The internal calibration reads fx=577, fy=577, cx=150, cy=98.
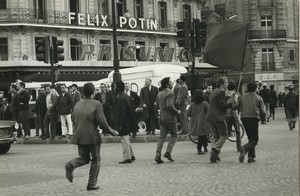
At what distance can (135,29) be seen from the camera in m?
45.1

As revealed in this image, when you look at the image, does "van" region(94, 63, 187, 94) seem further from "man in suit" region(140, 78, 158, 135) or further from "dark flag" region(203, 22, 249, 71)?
"dark flag" region(203, 22, 249, 71)

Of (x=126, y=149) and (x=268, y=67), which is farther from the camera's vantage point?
(x=268, y=67)

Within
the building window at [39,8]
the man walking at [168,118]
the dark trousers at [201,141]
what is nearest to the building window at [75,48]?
the building window at [39,8]

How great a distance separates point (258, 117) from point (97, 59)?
1239 inches

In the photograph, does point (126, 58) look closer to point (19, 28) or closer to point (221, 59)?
point (19, 28)

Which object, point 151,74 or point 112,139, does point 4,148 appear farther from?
point 151,74

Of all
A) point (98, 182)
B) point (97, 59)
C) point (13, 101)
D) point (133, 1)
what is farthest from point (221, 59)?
point (133, 1)

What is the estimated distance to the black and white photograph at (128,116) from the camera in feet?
30.4

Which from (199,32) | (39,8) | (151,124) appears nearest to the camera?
(199,32)

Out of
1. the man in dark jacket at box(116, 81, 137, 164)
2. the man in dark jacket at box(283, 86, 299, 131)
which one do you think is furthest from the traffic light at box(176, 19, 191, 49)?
the man in dark jacket at box(283, 86, 299, 131)

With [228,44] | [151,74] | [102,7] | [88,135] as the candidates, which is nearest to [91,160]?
[88,135]

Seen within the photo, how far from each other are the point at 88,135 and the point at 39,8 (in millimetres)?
32741

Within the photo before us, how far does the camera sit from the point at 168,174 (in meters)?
10.4

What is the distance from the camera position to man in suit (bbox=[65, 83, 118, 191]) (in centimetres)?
910
